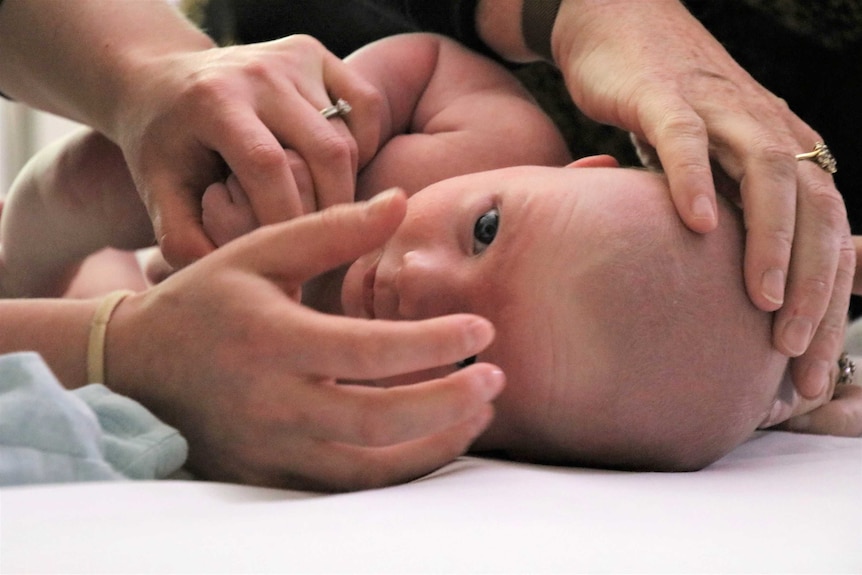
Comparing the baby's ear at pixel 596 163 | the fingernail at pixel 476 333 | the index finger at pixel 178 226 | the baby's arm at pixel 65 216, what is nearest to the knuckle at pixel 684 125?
the baby's ear at pixel 596 163

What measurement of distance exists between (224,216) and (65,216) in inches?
22.0

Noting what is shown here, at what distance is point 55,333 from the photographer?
25.6 inches

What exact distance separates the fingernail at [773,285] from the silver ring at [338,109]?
444 millimetres

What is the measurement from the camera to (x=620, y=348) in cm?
68

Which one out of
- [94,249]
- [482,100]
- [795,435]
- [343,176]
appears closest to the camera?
[343,176]

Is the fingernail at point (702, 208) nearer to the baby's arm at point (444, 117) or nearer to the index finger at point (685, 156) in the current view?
the index finger at point (685, 156)

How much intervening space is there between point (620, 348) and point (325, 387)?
257 mm

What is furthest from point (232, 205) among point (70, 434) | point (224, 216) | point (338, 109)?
point (70, 434)

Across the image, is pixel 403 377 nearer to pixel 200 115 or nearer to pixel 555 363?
pixel 555 363

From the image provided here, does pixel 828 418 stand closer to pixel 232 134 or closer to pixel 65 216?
pixel 232 134

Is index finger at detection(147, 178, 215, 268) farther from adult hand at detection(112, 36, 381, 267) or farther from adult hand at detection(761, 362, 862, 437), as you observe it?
adult hand at detection(761, 362, 862, 437)

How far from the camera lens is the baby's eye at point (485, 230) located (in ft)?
2.47

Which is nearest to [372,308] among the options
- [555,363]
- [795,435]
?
[555,363]

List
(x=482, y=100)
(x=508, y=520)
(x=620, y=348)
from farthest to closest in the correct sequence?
(x=482, y=100) → (x=620, y=348) → (x=508, y=520)
